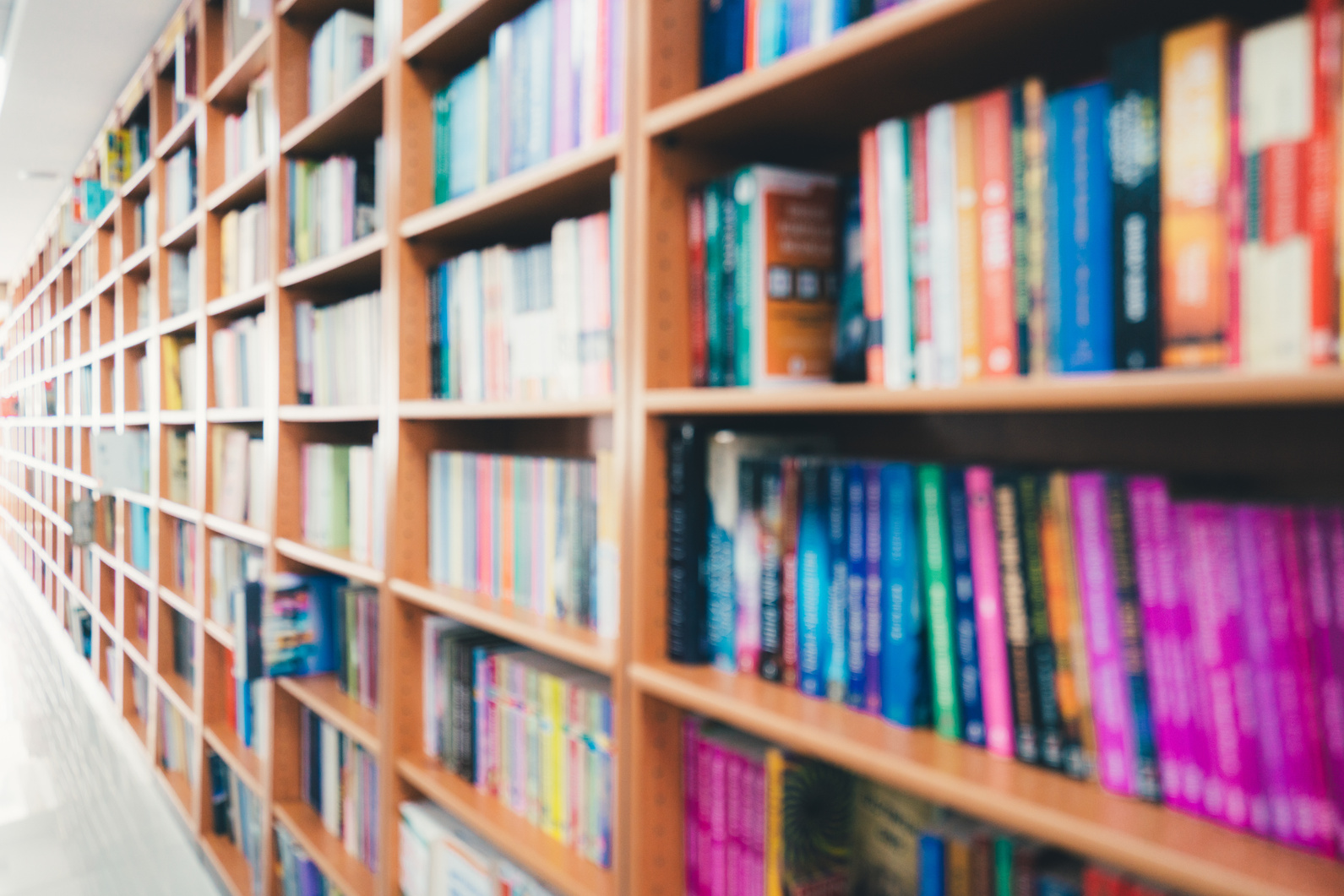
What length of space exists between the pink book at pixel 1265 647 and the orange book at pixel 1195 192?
133 mm

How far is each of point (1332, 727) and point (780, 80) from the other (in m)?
0.73

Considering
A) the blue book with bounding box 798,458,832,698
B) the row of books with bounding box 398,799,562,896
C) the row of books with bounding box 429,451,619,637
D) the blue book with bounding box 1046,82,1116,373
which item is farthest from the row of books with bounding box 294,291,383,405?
the blue book with bounding box 1046,82,1116,373

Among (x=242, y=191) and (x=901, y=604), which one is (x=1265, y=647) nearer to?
(x=901, y=604)

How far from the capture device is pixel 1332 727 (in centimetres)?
61

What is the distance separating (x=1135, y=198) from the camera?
0.68 metres

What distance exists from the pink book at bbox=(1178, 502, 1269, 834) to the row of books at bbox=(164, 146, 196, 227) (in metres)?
3.06

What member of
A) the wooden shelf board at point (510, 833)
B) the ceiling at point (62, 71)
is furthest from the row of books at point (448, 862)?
the ceiling at point (62, 71)

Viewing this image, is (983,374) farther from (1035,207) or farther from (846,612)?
(846,612)

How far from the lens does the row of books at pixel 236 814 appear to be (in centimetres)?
235

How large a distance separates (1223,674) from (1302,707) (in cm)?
5

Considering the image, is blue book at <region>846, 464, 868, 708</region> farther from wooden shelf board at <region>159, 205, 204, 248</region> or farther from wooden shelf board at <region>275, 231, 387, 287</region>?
wooden shelf board at <region>159, 205, 204, 248</region>

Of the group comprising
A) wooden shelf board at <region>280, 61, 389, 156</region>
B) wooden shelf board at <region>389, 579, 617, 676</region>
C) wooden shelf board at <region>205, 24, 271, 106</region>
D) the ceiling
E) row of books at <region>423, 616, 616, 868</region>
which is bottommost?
row of books at <region>423, 616, 616, 868</region>

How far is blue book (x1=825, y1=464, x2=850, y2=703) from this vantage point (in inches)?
35.9

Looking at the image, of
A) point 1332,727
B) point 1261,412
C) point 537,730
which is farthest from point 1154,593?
point 537,730
